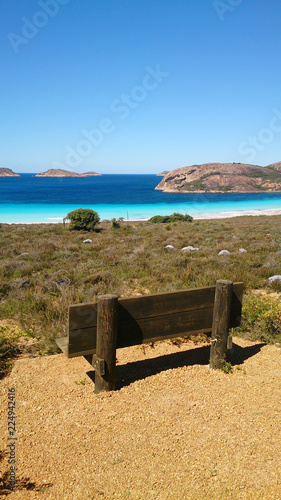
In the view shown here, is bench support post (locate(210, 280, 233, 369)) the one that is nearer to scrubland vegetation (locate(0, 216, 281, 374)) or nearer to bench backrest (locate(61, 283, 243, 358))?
bench backrest (locate(61, 283, 243, 358))

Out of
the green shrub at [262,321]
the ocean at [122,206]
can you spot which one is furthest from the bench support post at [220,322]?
the ocean at [122,206]

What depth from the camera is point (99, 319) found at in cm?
362

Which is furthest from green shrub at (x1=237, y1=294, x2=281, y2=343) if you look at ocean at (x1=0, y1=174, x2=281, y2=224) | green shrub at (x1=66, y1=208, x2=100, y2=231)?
ocean at (x1=0, y1=174, x2=281, y2=224)

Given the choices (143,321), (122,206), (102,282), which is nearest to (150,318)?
(143,321)

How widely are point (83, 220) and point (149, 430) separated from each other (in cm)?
2367

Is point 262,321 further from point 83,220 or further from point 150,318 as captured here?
point 83,220

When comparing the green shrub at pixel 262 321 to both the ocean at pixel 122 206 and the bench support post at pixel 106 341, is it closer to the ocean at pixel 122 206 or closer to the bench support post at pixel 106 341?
the bench support post at pixel 106 341

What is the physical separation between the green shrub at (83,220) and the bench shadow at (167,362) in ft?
71.0

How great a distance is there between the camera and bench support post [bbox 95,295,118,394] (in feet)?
11.8

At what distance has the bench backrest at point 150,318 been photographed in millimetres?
3637

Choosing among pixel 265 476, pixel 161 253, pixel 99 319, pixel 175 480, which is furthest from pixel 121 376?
pixel 161 253

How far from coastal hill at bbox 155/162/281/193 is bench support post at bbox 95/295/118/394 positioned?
11486cm

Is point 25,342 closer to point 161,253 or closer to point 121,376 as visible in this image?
point 121,376

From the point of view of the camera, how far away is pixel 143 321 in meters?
3.91
